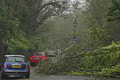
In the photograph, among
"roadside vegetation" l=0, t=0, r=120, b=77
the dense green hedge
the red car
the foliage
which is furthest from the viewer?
the red car

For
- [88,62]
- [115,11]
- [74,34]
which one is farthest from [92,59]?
[74,34]

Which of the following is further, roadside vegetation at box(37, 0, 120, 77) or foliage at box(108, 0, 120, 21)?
foliage at box(108, 0, 120, 21)

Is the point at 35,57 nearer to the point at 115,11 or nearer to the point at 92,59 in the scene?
the point at 92,59

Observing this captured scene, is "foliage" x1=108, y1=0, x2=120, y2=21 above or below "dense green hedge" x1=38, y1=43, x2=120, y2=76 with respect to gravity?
above

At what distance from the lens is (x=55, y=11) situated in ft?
128

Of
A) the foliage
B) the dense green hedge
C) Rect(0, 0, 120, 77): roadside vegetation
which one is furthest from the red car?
the foliage

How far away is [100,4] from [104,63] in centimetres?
1318

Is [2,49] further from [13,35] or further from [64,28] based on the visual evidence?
[64,28]

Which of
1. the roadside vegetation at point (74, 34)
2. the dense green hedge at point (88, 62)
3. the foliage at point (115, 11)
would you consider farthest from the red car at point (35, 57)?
the foliage at point (115, 11)

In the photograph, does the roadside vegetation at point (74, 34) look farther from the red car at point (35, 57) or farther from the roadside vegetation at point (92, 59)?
the red car at point (35, 57)

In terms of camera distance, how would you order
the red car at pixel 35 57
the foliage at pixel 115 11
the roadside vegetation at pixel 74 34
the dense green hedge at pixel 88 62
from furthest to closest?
the red car at pixel 35 57 → the foliage at pixel 115 11 → the roadside vegetation at pixel 74 34 → the dense green hedge at pixel 88 62

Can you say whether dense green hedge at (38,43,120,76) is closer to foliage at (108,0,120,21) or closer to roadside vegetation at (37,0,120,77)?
roadside vegetation at (37,0,120,77)

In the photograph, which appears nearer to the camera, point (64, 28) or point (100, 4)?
point (100, 4)

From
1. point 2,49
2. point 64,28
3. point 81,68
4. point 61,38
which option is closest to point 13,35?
point 2,49
